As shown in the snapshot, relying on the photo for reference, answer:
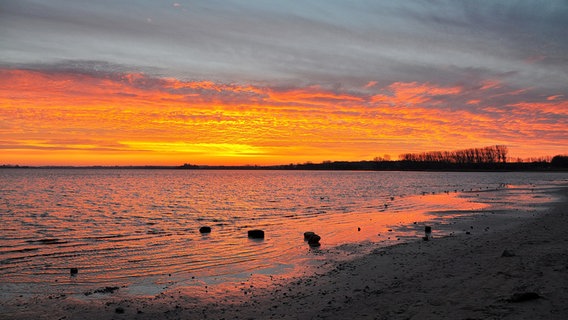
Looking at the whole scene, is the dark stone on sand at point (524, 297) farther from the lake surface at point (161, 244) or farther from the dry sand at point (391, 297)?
the lake surface at point (161, 244)

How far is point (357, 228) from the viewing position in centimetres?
3025

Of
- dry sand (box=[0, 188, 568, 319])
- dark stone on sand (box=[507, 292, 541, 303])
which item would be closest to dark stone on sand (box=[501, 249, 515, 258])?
dry sand (box=[0, 188, 568, 319])

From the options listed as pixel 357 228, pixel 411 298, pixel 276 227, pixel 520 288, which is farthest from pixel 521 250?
pixel 276 227

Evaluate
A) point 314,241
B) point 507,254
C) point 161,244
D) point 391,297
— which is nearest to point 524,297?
point 391,297

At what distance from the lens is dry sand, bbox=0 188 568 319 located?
10.6 metres

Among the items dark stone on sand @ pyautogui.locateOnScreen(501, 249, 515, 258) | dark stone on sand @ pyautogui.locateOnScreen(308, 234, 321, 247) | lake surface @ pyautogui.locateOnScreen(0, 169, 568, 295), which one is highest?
dark stone on sand @ pyautogui.locateOnScreen(501, 249, 515, 258)

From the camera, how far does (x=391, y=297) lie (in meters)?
12.5

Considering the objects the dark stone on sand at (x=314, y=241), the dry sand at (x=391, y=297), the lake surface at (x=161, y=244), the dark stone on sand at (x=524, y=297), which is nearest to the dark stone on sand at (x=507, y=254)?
the dry sand at (x=391, y=297)

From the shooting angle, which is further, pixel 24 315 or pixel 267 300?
pixel 267 300

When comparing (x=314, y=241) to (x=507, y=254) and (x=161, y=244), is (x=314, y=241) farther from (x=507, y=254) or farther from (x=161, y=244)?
(x=507, y=254)

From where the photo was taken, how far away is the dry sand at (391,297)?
34.8 ft

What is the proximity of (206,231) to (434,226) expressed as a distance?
664 inches

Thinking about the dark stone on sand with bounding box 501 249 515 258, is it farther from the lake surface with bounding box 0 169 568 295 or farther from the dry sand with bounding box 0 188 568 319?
the lake surface with bounding box 0 169 568 295

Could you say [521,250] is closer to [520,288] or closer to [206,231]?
[520,288]
